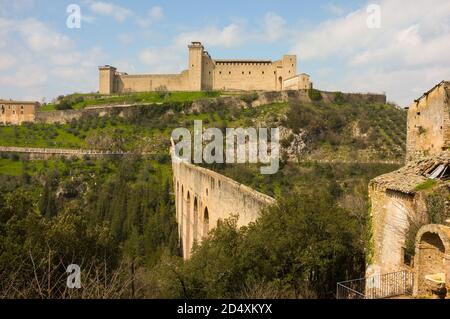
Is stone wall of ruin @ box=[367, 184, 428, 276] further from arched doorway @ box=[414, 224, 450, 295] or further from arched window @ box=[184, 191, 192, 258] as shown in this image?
arched window @ box=[184, 191, 192, 258]

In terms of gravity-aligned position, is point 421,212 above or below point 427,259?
above

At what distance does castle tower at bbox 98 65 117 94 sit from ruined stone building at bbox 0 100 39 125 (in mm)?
11799

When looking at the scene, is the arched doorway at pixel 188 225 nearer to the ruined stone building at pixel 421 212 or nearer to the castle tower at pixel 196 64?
the ruined stone building at pixel 421 212

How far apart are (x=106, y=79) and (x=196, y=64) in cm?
1572

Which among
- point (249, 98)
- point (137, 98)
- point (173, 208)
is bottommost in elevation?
point (173, 208)

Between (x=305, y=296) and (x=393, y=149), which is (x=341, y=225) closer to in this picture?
(x=305, y=296)

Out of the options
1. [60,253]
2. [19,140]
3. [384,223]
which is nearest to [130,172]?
[19,140]

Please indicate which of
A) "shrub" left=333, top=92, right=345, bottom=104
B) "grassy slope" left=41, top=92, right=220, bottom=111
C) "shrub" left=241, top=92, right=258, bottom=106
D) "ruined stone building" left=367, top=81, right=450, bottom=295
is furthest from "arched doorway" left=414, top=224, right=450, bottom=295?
"grassy slope" left=41, top=92, right=220, bottom=111

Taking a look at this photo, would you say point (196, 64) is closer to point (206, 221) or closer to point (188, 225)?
point (188, 225)

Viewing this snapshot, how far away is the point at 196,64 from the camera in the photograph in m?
71.3

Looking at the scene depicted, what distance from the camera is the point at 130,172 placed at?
4078 cm

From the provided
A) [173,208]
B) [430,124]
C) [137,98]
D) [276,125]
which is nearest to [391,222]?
[430,124]

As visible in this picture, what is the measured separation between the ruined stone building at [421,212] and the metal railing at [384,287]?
0.17 meters
